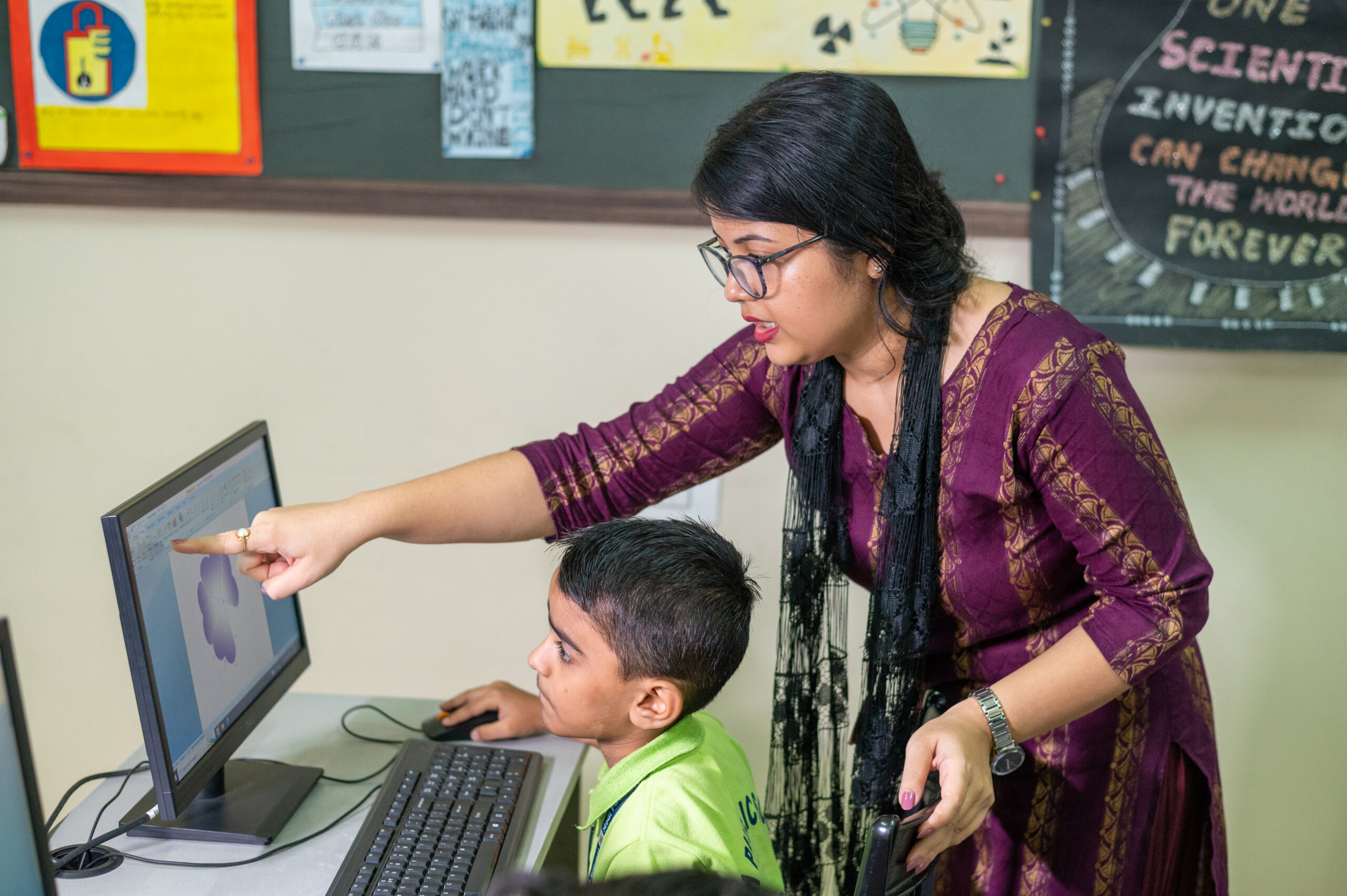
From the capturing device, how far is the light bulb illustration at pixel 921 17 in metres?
1.76

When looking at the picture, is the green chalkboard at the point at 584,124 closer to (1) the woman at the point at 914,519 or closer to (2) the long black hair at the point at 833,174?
(1) the woman at the point at 914,519

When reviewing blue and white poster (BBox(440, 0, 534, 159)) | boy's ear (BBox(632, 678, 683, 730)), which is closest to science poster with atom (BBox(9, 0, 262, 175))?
blue and white poster (BBox(440, 0, 534, 159))

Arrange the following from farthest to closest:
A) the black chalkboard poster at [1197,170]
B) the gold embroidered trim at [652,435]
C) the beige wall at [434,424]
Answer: the beige wall at [434,424], the black chalkboard poster at [1197,170], the gold embroidered trim at [652,435]

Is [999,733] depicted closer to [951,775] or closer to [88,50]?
[951,775]

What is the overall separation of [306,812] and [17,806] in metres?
0.46

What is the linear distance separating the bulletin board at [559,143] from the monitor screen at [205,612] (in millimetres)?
707

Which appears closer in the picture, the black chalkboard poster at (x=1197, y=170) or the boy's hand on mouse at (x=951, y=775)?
the boy's hand on mouse at (x=951, y=775)

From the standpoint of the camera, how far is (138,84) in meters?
1.83

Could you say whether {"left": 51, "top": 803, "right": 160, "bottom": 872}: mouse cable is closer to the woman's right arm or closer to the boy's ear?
the woman's right arm

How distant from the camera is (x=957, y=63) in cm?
179

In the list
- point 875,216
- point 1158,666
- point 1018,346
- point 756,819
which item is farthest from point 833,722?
point 875,216

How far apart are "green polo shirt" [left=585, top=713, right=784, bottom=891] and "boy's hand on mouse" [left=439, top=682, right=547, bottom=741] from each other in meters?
0.30

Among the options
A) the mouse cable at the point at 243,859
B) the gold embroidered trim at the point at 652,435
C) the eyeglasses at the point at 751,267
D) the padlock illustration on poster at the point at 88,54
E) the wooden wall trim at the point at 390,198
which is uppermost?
the padlock illustration on poster at the point at 88,54

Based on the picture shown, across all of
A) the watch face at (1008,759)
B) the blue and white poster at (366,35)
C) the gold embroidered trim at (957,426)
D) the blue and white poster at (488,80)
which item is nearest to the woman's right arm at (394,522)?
the gold embroidered trim at (957,426)
